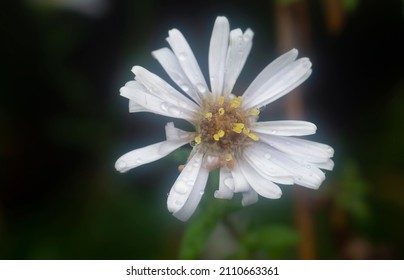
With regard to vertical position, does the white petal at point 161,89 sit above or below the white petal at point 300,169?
above

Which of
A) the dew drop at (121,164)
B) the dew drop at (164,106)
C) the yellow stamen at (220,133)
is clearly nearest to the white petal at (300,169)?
the yellow stamen at (220,133)

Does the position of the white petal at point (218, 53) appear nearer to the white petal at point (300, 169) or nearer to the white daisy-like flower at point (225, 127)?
the white daisy-like flower at point (225, 127)

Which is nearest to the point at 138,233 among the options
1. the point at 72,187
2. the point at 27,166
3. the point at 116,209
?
the point at 116,209

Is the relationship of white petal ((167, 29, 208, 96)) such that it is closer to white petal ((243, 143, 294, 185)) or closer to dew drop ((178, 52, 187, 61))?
dew drop ((178, 52, 187, 61))

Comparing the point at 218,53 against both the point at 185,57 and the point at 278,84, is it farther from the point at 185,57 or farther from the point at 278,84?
the point at 278,84

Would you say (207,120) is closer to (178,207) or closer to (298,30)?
(178,207)

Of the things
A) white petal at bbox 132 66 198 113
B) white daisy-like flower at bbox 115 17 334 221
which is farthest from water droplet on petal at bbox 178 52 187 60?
white petal at bbox 132 66 198 113
